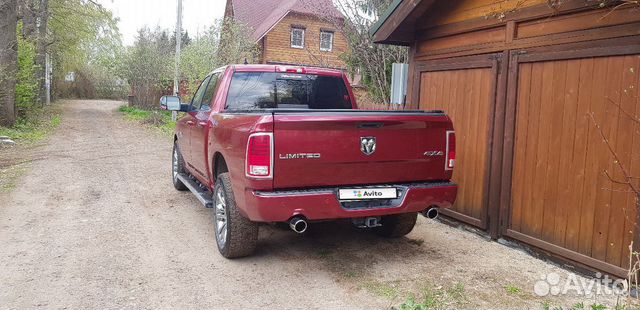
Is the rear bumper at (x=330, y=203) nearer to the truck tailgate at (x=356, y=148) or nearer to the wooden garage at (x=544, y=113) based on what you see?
the truck tailgate at (x=356, y=148)

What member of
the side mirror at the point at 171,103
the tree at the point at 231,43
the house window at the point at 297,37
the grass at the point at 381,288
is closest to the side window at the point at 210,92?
the side mirror at the point at 171,103

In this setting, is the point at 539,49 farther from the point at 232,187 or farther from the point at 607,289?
the point at 232,187

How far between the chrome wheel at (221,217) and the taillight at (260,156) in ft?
3.04

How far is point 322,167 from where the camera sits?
4.49m

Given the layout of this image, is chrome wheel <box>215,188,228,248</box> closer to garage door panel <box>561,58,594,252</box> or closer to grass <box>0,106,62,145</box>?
garage door panel <box>561,58,594,252</box>

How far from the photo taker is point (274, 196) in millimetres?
4309

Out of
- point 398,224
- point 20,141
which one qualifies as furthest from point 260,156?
point 20,141

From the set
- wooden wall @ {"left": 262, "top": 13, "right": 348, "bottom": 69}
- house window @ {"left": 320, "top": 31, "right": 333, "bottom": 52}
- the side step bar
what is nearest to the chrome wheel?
the side step bar

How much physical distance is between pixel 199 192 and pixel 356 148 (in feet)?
8.59

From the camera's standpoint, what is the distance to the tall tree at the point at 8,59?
598 inches

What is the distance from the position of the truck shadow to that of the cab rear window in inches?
60.8

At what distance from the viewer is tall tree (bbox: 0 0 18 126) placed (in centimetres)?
1518

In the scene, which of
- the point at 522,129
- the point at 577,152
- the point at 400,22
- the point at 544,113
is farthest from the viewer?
the point at 400,22

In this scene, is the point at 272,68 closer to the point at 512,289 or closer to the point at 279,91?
the point at 279,91
